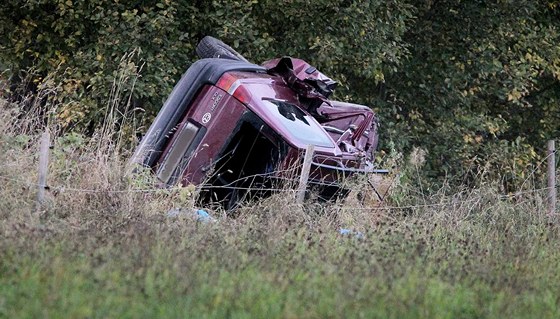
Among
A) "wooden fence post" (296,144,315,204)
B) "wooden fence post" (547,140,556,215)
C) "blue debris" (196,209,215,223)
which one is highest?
"wooden fence post" (296,144,315,204)

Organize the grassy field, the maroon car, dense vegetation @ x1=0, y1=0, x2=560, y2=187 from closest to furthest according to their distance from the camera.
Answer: the grassy field → the maroon car → dense vegetation @ x1=0, y1=0, x2=560, y2=187

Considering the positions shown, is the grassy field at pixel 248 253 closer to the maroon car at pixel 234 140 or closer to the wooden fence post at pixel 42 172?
the wooden fence post at pixel 42 172

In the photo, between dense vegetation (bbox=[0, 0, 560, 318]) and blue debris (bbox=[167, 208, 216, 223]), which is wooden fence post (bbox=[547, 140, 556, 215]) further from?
blue debris (bbox=[167, 208, 216, 223])

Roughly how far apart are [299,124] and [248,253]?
3.24 metres

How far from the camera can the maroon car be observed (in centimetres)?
1105

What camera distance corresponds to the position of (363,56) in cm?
1803

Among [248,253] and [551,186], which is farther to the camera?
[551,186]

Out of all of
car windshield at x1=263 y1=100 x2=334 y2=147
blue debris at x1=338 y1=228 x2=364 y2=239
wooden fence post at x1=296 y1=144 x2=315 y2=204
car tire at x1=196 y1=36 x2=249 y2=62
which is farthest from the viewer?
car tire at x1=196 y1=36 x2=249 y2=62

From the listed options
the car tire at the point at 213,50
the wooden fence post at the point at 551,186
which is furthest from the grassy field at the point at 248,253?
the car tire at the point at 213,50

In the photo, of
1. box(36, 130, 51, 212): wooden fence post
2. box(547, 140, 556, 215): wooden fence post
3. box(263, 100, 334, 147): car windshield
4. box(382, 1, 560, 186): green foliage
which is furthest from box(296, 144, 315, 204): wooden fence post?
box(382, 1, 560, 186): green foliage

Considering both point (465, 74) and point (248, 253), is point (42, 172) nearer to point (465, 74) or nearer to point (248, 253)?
point (248, 253)

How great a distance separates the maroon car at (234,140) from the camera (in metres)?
11.0

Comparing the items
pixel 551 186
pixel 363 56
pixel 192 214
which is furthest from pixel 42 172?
pixel 363 56

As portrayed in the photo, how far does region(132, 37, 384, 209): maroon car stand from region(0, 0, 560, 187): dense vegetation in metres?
2.21
